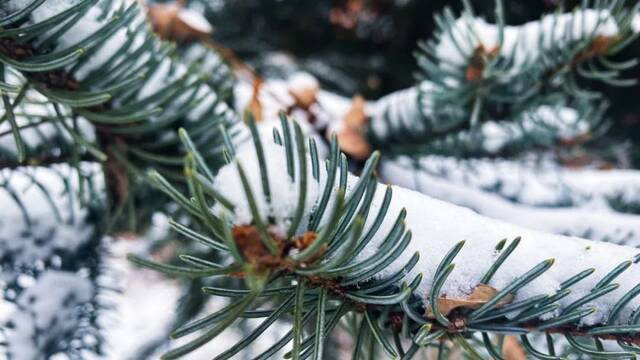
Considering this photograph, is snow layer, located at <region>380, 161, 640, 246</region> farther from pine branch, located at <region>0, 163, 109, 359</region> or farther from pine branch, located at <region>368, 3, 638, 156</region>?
pine branch, located at <region>0, 163, 109, 359</region>

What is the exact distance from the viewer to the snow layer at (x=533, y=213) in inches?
13.3

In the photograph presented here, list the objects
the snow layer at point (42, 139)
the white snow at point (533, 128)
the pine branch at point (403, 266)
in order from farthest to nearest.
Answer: the white snow at point (533, 128) < the snow layer at point (42, 139) < the pine branch at point (403, 266)

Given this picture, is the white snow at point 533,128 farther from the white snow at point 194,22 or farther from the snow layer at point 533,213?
the white snow at point 194,22

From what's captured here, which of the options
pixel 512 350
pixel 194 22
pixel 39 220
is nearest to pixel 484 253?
pixel 512 350

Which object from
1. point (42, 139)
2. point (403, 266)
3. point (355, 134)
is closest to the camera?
point (403, 266)

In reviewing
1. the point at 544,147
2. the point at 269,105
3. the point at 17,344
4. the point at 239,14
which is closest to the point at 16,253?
the point at 17,344

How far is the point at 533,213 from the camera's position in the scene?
15.3 inches

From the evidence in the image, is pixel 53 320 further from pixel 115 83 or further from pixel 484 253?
pixel 484 253

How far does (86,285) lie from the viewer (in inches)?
14.9

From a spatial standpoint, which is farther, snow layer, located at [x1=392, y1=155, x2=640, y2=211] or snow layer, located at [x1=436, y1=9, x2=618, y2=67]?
snow layer, located at [x1=392, y1=155, x2=640, y2=211]

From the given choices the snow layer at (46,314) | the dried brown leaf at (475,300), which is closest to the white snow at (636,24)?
the dried brown leaf at (475,300)

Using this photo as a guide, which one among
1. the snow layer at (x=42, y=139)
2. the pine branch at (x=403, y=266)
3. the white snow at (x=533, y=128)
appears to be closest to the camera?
the pine branch at (x=403, y=266)

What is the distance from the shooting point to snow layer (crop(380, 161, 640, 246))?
339 millimetres

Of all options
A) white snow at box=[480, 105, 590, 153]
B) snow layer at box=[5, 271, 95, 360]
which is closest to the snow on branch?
snow layer at box=[5, 271, 95, 360]
